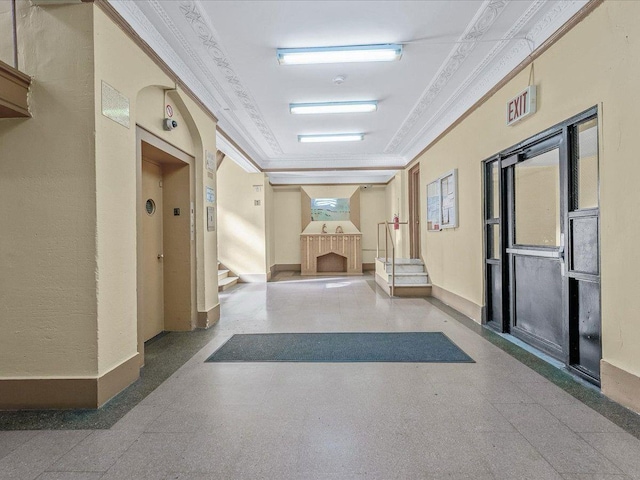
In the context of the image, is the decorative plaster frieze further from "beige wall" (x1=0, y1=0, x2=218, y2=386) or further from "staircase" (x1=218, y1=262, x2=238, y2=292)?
"beige wall" (x1=0, y1=0, x2=218, y2=386)

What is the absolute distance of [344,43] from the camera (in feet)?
11.2

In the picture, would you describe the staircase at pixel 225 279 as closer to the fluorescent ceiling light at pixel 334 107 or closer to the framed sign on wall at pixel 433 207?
the fluorescent ceiling light at pixel 334 107

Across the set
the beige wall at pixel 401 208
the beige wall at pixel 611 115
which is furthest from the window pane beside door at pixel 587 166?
the beige wall at pixel 401 208

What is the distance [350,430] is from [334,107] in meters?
4.43

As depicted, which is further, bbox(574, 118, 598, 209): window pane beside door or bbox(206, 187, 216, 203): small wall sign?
bbox(206, 187, 216, 203): small wall sign

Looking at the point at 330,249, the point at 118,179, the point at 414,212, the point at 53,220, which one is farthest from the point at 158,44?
the point at 330,249

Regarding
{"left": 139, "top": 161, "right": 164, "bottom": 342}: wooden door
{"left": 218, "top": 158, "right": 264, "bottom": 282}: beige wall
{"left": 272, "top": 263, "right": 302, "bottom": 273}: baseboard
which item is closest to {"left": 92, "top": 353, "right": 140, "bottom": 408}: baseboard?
{"left": 139, "top": 161, "right": 164, "bottom": 342}: wooden door

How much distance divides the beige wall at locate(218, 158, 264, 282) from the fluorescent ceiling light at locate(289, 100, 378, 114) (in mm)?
3839

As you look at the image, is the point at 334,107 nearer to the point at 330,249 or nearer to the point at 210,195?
the point at 210,195

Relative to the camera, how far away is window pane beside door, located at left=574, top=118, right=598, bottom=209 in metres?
2.56

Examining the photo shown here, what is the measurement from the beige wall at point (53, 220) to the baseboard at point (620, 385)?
372 centimetres

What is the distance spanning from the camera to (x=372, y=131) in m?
6.36

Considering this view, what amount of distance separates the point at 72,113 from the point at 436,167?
5461 millimetres

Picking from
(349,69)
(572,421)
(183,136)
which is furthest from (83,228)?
(572,421)
